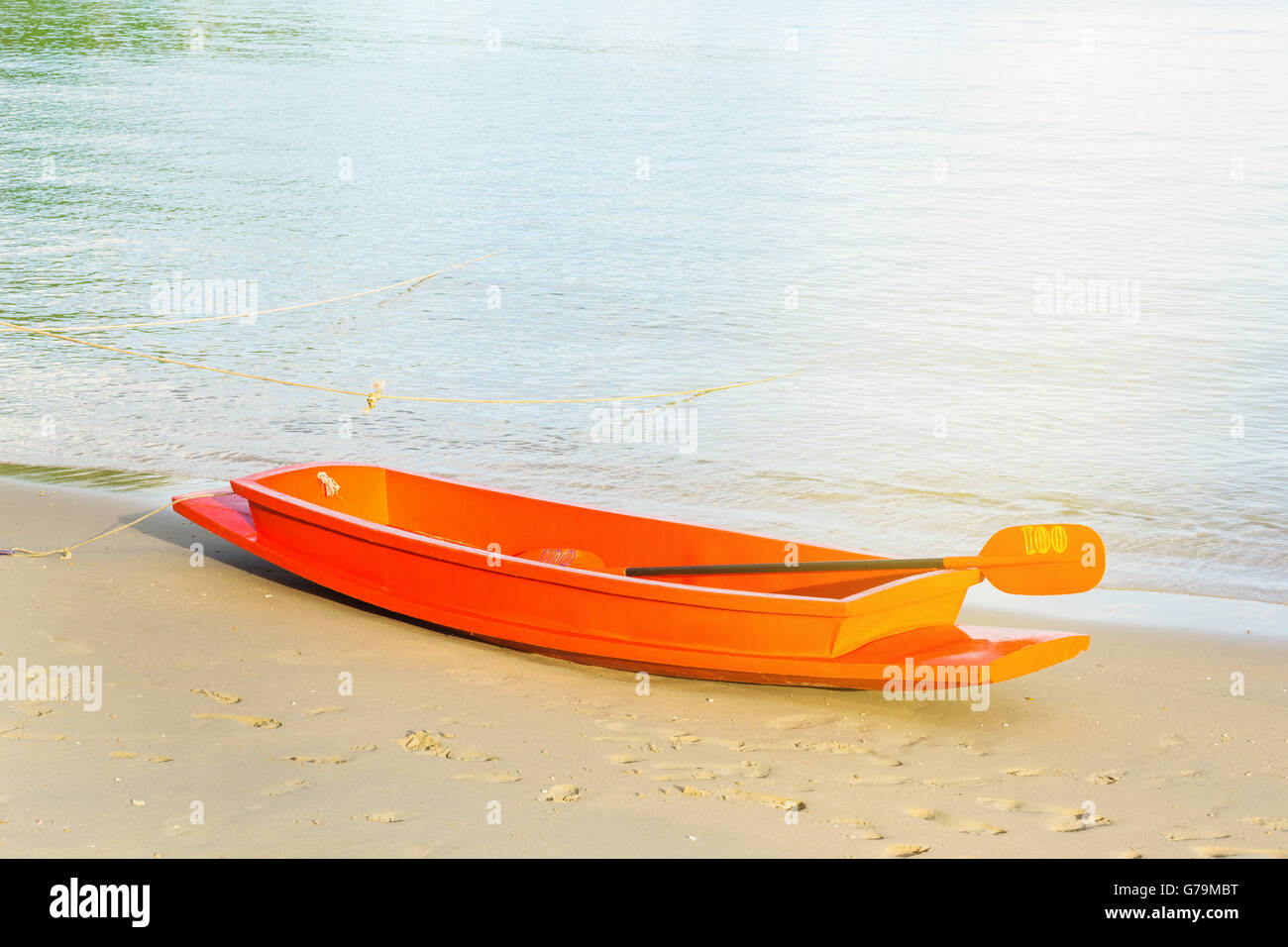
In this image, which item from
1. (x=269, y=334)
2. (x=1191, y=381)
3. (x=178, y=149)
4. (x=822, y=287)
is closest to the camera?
(x=1191, y=381)

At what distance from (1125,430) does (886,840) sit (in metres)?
7.52

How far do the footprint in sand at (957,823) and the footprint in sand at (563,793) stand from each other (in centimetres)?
125

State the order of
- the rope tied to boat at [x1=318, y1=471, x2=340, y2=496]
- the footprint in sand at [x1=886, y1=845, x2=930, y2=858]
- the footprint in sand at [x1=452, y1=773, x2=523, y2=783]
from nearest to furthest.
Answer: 1. the footprint in sand at [x1=886, y1=845, x2=930, y2=858]
2. the footprint in sand at [x1=452, y1=773, x2=523, y2=783]
3. the rope tied to boat at [x1=318, y1=471, x2=340, y2=496]

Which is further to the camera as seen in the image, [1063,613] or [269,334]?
[269,334]

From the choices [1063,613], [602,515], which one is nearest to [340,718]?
[602,515]

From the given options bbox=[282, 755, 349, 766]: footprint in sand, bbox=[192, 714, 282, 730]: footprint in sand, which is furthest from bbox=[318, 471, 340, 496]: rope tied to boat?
bbox=[282, 755, 349, 766]: footprint in sand

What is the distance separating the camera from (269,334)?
14.0 meters

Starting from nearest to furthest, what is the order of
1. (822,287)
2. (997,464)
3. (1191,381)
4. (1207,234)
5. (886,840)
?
(886,840), (997,464), (1191,381), (822,287), (1207,234)

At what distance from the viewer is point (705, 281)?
1670 cm

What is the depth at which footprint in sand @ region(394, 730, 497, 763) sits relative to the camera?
5.33 metres

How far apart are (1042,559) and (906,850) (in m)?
1.80

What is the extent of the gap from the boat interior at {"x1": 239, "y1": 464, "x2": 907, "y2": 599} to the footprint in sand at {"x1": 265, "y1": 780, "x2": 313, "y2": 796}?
94.4 inches

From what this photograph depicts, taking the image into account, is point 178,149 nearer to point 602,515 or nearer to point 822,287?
point 822,287

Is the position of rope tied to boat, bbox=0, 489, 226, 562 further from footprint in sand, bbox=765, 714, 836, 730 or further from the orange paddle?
the orange paddle
